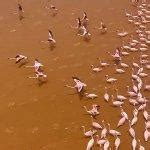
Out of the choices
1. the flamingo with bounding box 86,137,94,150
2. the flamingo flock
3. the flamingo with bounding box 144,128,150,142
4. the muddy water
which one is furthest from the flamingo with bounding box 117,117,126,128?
the flamingo with bounding box 86,137,94,150

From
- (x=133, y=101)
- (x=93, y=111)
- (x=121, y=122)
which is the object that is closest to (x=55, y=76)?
(x=93, y=111)

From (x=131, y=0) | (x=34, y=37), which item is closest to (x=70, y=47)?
(x=34, y=37)

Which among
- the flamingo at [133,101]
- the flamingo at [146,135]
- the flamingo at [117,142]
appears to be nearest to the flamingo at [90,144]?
the flamingo at [117,142]

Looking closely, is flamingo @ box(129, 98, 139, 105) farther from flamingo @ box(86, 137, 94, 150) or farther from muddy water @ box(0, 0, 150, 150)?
flamingo @ box(86, 137, 94, 150)

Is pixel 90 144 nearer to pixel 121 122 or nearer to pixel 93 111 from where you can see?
pixel 121 122

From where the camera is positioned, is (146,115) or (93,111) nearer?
(146,115)

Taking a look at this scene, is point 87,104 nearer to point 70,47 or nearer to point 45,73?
point 45,73

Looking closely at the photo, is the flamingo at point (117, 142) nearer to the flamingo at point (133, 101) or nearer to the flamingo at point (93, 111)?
the flamingo at point (93, 111)

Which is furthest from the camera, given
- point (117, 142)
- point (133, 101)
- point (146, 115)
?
point (133, 101)
